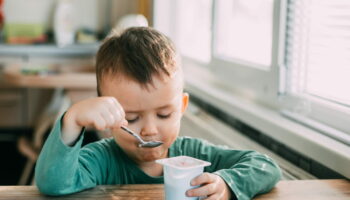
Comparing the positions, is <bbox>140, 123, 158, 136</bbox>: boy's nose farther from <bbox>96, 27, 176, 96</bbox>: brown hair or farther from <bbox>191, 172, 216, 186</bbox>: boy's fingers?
<bbox>191, 172, 216, 186</bbox>: boy's fingers

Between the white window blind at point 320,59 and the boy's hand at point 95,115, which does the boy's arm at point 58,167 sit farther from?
the white window blind at point 320,59

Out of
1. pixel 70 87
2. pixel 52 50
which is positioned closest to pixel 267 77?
pixel 70 87

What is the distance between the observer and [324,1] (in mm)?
1613

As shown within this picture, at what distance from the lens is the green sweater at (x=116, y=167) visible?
0.98 meters

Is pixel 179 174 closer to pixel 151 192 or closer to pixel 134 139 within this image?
pixel 151 192

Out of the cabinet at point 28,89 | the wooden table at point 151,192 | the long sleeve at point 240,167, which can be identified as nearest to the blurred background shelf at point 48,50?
the cabinet at point 28,89

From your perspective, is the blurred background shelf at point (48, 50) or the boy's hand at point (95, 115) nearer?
the boy's hand at point (95, 115)

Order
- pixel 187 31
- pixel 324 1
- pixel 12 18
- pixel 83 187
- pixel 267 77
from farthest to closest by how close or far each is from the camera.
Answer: pixel 12 18 → pixel 187 31 → pixel 267 77 → pixel 324 1 → pixel 83 187

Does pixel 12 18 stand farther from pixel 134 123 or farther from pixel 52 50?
pixel 134 123

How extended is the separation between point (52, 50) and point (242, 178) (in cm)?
353

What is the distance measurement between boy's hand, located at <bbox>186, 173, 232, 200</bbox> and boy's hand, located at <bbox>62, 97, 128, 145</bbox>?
0.53ft

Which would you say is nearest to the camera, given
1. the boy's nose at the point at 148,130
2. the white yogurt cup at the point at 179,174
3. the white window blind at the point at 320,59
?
the white yogurt cup at the point at 179,174

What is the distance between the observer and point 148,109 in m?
1.09

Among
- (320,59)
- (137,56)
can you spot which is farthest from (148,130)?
(320,59)
